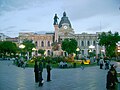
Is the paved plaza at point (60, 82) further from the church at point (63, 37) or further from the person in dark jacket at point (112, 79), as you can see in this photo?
the church at point (63, 37)

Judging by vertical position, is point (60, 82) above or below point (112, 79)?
below

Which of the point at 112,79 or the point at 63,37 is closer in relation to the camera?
the point at 112,79

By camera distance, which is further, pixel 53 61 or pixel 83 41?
pixel 83 41

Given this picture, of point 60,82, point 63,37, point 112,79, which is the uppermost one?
point 63,37

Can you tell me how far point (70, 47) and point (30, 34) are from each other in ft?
213

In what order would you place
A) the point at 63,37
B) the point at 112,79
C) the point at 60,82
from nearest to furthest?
the point at 112,79, the point at 60,82, the point at 63,37

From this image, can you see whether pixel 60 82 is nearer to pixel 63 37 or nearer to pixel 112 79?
pixel 112 79

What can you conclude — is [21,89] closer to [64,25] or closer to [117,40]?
[117,40]

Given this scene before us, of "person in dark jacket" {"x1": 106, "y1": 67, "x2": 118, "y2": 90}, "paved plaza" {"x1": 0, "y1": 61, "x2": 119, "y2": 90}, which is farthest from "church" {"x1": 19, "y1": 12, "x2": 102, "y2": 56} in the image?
"person in dark jacket" {"x1": 106, "y1": 67, "x2": 118, "y2": 90}

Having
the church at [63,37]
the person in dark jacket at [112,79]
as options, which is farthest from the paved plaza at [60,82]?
the church at [63,37]

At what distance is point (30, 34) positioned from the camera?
153375 millimetres

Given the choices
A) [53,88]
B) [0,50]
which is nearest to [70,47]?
[0,50]

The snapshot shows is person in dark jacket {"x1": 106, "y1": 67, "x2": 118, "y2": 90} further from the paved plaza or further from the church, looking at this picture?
the church

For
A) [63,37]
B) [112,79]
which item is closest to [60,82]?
[112,79]
